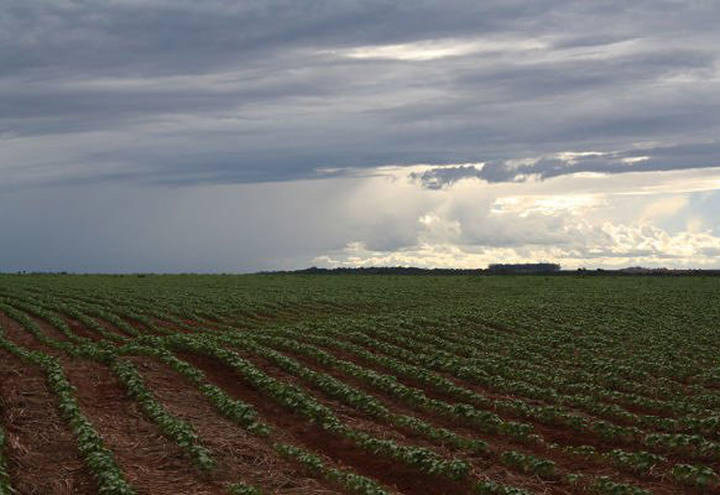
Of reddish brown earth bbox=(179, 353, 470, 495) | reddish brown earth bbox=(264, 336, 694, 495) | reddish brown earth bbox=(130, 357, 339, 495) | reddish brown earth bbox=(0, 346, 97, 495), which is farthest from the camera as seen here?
reddish brown earth bbox=(264, 336, 694, 495)

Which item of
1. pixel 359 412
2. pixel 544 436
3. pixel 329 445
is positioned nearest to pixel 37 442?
pixel 329 445

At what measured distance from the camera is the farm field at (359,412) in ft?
45.4

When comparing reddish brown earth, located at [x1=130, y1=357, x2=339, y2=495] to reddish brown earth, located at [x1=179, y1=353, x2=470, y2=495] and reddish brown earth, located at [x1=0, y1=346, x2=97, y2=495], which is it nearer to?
reddish brown earth, located at [x1=179, y1=353, x2=470, y2=495]

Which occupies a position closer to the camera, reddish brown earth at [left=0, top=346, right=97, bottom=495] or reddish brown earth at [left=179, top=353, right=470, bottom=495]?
reddish brown earth at [left=0, top=346, right=97, bottom=495]

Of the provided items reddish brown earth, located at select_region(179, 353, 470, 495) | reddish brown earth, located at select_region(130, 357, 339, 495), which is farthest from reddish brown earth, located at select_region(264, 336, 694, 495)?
reddish brown earth, located at select_region(130, 357, 339, 495)

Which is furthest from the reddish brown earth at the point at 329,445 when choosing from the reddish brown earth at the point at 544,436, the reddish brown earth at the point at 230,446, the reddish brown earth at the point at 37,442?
the reddish brown earth at the point at 37,442

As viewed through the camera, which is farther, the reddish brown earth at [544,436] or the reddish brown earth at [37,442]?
the reddish brown earth at [544,436]

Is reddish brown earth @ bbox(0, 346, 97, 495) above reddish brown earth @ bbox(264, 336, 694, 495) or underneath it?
above

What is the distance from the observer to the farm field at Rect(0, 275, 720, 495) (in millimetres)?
13844

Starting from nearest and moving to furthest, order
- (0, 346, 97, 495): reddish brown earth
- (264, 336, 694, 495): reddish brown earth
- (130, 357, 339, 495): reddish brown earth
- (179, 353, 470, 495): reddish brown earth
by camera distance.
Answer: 1. (0, 346, 97, 495): reddish brown earth
2. (130, 357, 339, 495): reddish brown earth
3. (179, 353, 470, 495): reddish brown earth
4. (264, 336, 694, 495): reddish brown earth

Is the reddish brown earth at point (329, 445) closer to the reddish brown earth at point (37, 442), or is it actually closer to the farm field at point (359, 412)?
the farm field at point (359, 412)

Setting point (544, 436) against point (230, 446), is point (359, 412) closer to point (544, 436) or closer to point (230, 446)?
point (544, 436)

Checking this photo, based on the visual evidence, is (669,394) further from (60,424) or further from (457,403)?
(60,424)

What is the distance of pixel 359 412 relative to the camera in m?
18.9
